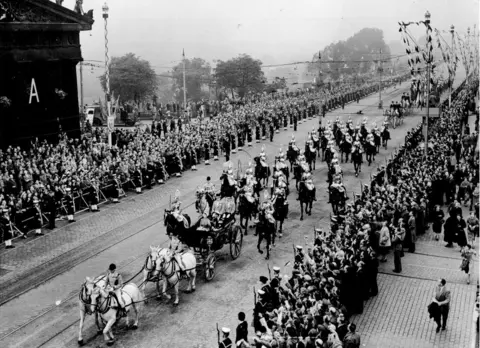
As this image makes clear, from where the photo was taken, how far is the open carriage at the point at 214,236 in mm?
18016

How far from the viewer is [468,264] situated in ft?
58.7

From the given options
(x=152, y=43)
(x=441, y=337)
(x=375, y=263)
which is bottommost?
(x=441, y=337)

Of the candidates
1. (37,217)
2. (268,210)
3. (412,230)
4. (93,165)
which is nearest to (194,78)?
(93,165)

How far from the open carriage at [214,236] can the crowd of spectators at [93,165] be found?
25.0ft

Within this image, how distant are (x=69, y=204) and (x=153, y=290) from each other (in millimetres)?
8817

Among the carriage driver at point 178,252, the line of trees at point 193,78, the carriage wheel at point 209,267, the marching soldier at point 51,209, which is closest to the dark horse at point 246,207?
the carriage wheel at point 209,267

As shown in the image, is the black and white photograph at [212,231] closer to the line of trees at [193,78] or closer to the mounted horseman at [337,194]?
the mounted horseman at [337,194]

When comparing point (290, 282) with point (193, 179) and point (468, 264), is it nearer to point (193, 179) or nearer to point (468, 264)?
point (468, 264)

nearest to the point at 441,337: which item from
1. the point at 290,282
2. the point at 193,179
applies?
the point at 290,282

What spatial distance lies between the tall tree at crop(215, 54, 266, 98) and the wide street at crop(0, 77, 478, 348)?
60251mm

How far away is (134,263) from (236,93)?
2768 inches

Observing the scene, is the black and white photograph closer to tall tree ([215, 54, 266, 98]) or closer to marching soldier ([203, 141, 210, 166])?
marching soldier ([203, 141, 210, 166])

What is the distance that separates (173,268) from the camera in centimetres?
1616

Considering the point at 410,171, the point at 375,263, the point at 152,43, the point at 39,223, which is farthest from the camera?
the point at 152,43
